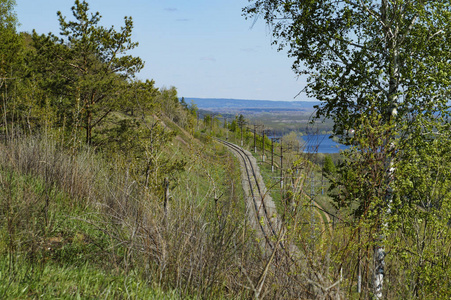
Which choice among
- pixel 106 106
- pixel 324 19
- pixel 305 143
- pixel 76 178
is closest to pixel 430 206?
pixel 324 19

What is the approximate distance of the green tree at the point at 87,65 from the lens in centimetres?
A: 1795

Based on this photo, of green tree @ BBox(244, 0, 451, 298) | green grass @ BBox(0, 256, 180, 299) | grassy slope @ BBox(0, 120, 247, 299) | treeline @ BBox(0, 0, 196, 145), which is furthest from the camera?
treeline @ BBox(0, 0, 196, 145)

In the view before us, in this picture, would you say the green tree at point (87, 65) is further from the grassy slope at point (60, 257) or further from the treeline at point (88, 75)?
the grassy slope at point (60, 257)

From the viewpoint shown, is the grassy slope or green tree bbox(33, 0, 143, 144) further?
green tree bbox(33, 0, 143, 144)

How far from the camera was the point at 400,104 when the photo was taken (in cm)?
1020

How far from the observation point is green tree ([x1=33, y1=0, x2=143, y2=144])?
1795cm

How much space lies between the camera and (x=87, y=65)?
19.2 metres

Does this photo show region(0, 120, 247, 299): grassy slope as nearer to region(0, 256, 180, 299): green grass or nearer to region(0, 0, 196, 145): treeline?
region(0, 256, 180, 299): green grass

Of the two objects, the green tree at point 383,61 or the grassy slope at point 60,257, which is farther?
the green tree at point 383,61

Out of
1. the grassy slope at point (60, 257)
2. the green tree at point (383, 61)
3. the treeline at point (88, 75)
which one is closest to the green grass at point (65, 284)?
the grassy slope at point (60, 257)

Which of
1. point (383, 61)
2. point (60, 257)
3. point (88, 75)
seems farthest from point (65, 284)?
point (88, 75)

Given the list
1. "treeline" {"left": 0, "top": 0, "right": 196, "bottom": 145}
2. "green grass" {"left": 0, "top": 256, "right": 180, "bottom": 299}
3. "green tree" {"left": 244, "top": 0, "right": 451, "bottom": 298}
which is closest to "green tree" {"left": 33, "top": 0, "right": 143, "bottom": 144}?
"treeline" {"left": 0, "top": 0, "right": 196, "bottom": 145}

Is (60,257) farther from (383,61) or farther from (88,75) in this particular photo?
(88,75)

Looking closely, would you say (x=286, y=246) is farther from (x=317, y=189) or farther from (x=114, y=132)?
→ (x=114, y=132)
